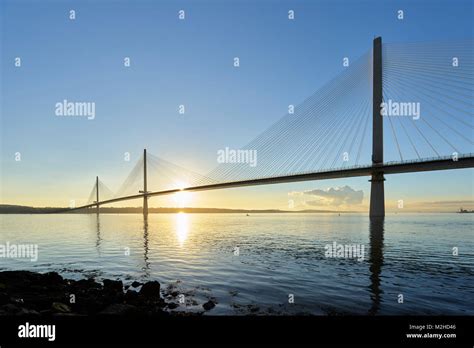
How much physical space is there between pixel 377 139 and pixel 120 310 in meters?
61.3

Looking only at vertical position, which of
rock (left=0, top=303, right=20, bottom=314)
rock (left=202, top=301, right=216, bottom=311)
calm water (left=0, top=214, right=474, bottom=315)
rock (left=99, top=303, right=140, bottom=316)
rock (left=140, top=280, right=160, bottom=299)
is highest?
rock (left=0, top=303, right=20, bottom=314)

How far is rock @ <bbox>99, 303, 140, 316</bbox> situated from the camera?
9.99 metres

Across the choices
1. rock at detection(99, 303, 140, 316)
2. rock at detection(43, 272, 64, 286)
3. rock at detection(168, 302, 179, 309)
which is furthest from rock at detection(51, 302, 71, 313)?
rock at detection(43, 272, 64, 286)

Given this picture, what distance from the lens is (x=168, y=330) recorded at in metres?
5.88

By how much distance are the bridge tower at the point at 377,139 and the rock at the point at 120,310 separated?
194 feet

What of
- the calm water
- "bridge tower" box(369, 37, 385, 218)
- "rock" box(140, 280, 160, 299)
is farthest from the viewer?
"bridge tower" box(369, 37, 385, 218)

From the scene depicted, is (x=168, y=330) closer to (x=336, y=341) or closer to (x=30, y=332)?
(x=30, y=332)

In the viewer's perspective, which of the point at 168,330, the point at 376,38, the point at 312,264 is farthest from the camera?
the point at 376,38

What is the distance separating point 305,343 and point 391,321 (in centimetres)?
151

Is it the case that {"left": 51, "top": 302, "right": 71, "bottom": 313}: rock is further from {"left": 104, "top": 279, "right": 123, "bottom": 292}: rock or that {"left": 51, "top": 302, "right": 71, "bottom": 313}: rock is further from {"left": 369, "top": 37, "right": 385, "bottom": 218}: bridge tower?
{"left": 369, "top": 37, "right": 385, "bottom": 218}: bridge tower

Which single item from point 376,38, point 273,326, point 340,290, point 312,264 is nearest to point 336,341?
point 273,326

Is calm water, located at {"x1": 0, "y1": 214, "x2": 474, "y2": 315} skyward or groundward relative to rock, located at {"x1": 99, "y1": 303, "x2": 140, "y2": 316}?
groundward

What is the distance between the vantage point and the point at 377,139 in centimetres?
6300

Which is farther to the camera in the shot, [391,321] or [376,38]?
[376,38]
